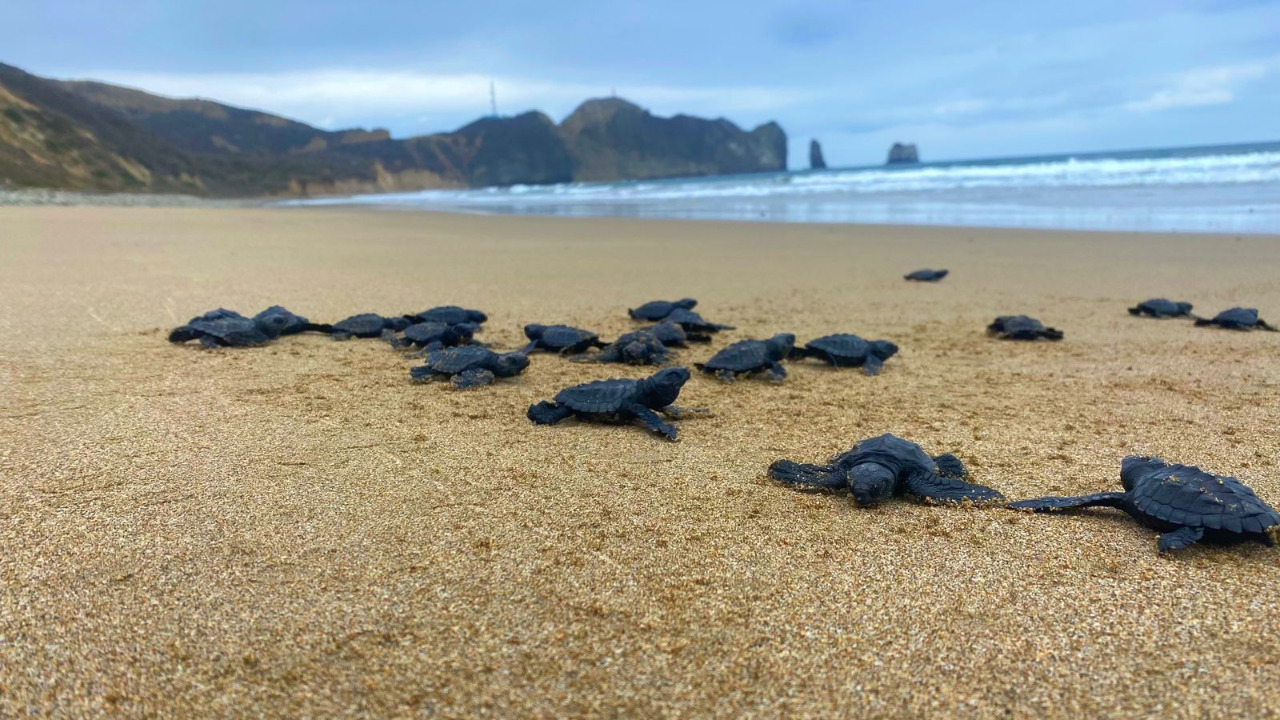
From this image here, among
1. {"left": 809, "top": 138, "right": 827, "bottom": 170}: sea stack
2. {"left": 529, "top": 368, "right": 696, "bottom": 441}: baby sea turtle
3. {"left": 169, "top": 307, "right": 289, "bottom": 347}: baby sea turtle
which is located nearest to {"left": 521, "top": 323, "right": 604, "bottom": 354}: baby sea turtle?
{"left": 529, "top": 368, "right": 696, "bottom": 441}: baby sea turtle

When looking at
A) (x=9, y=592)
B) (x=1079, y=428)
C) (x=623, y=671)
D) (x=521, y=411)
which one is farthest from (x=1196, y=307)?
(x=9, y=592)

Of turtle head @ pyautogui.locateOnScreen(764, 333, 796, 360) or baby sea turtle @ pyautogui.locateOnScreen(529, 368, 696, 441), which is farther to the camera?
turtle head @ pyautogui.locateOnScreen(764, 333, 796, 360)

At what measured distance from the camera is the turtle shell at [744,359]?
4.92 meters

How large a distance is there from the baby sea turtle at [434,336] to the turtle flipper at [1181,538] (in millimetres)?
4655

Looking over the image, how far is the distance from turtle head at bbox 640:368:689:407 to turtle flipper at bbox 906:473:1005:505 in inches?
55.7

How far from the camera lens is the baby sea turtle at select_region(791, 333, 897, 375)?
526cm

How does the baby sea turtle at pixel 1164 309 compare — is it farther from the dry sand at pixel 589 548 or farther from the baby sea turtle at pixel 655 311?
the baby sea turtle at pixel 655 311

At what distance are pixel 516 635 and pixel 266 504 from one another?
1.35 meters

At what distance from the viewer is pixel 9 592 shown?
201cm

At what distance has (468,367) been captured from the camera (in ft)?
15.3

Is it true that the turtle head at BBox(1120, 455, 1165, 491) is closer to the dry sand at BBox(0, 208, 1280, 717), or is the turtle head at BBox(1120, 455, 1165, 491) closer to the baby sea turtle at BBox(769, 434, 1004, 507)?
the dry sand at BBox(0, 208, 1280, 717)

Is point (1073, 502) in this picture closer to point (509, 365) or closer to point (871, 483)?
point (871, 483)

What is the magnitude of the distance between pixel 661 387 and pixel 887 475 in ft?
4.68

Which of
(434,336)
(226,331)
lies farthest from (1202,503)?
(226,331)
